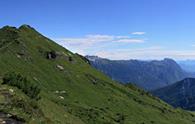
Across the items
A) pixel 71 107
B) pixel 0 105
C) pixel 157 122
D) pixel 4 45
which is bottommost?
pixel 157 122

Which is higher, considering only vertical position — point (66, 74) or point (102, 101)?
point (66, 74)

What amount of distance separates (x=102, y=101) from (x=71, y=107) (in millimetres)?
38749

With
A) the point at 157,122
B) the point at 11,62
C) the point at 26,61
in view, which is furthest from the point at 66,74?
the point at 157,122

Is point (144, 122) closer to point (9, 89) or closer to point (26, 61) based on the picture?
point (26, 61)

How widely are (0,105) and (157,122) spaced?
15049 cm

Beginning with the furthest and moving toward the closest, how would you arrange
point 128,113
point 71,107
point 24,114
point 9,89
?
point 128,113, point 71,107, point 9,89, point 24,114

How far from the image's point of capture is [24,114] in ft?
153

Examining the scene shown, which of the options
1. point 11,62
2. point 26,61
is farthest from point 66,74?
point 11,62

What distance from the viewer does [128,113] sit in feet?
592

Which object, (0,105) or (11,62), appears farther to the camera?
(11,62)

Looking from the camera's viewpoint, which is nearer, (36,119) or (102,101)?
(36,119)

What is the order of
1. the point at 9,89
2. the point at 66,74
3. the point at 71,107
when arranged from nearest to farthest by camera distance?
the point at 9,89 < the point at 71,107 < the point at 66,74

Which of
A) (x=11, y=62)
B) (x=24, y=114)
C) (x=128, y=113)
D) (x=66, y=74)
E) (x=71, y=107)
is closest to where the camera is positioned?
(x=24, y=114)

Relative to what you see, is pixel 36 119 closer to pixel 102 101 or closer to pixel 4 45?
pixel 102 101
